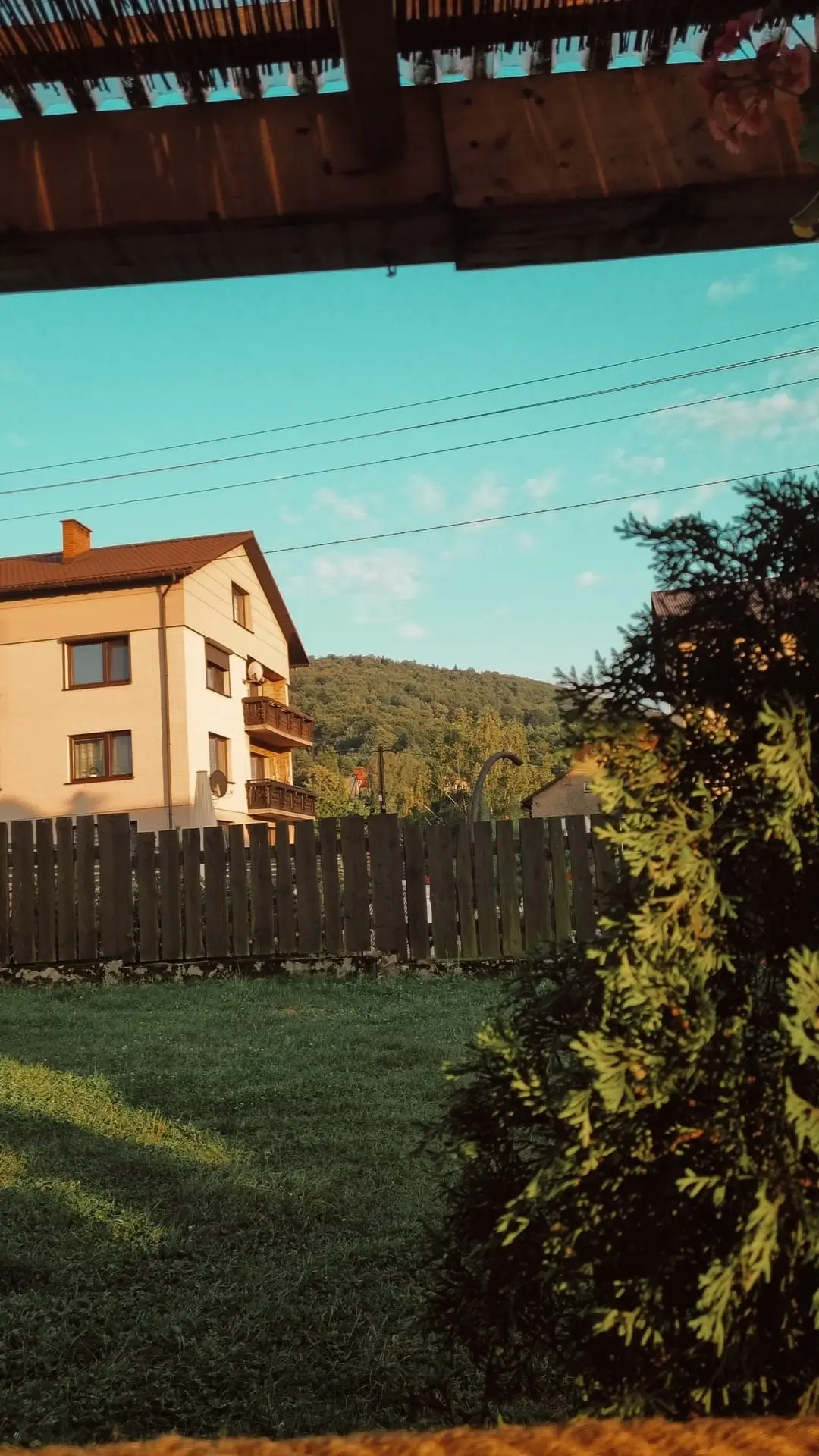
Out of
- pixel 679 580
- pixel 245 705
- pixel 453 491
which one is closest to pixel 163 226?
pixel 679 580

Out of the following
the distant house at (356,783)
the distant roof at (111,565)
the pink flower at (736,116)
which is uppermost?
the distant roof at (111,565)

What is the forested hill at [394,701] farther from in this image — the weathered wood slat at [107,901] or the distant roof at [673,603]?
the distant roof at [673,603]

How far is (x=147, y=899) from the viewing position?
30.3 feet

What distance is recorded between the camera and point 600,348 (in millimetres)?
19750

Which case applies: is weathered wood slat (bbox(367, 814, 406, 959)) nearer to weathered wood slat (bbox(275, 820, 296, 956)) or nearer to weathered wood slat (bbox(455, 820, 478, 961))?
weathered wood slat (bbox(455, 820, 478, 961))

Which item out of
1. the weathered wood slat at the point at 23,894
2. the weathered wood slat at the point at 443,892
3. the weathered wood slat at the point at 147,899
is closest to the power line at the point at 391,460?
the weathered wood slat at the point at 443,892

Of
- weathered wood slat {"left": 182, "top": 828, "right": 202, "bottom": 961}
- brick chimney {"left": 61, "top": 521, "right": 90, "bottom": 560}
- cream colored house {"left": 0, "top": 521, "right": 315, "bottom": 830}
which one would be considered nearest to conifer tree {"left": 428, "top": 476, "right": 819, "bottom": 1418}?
weathered wood slat {"left": 182, "top": 828, "right": 202, "bottom": 961}

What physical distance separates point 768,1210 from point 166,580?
2594 centimetres

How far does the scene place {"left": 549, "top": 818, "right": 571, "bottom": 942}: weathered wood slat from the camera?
29.0 ft

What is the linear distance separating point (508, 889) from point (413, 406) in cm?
1759

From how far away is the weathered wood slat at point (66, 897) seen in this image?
929 centimetres

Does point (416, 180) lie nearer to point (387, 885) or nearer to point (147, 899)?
point (387, 885)

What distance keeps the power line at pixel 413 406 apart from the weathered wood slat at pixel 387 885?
1093 centimetres

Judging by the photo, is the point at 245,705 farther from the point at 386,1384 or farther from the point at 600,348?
the point at 386,1384
